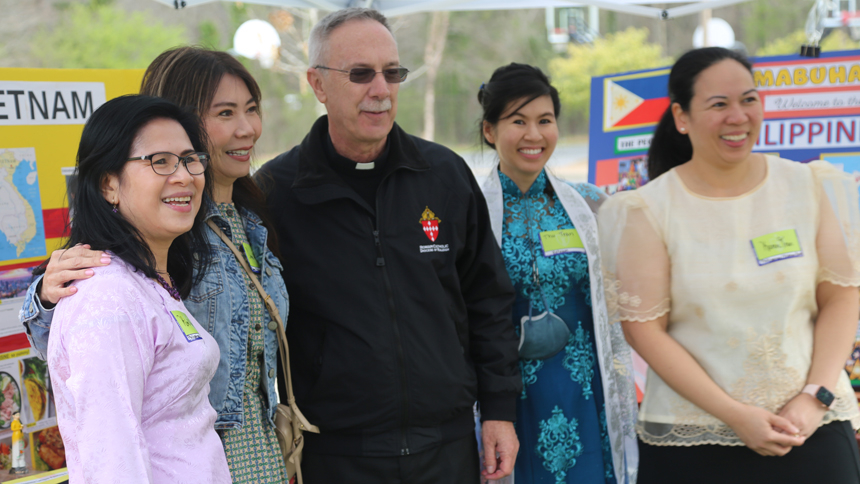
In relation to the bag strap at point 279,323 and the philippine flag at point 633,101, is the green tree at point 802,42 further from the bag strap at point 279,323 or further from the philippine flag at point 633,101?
the bag strap at point 279,323

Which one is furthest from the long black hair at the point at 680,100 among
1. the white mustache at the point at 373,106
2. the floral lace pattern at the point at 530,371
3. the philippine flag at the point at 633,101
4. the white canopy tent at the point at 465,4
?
the white canopy tent at the point at 465,4

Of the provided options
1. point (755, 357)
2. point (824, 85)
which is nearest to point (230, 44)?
point (824, 85)

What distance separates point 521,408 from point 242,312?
1.23 m

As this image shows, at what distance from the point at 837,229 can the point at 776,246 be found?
0.63 feet

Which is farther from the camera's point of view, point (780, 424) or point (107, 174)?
point (780, 424)

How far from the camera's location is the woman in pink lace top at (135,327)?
4.22 feet

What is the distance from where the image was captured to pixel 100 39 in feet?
58.3

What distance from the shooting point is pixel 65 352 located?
1.31 metres

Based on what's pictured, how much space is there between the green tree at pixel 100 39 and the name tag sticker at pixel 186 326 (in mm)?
17394

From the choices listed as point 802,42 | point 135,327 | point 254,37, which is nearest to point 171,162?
point 135,327

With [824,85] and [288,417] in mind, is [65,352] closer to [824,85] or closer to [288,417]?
[288,417]

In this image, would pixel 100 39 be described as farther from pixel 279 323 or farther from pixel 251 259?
pixel 279 323

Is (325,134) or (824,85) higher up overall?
(824,85)

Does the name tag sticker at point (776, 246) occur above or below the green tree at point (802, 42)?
below
